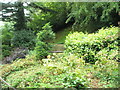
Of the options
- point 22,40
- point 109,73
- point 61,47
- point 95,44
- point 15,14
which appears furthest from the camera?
point 15,14

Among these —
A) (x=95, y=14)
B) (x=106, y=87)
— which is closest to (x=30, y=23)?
(x=95, y=14)

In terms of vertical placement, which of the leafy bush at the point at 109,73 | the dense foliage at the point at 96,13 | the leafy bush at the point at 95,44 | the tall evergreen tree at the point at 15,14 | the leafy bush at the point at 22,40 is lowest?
the leafy bush at the point at 109,73

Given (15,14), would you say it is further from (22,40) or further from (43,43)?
(43,43)

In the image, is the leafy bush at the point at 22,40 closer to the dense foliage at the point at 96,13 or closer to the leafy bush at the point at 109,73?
the dense foliage at the point at 96,13

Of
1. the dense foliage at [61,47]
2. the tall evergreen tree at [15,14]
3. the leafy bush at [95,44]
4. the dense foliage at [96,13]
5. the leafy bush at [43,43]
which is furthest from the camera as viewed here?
the tall evergreen tree at [15,14]

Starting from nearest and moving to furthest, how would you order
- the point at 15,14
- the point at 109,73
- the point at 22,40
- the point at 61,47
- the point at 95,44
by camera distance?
the point at 109,73, the point at 95,44, the point at 61,47, the point at 22,40, the point at 15,14

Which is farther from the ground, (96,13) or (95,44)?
(96,13)

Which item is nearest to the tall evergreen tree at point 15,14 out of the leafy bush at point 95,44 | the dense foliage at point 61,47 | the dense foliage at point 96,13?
the dense foliage at point 61,47

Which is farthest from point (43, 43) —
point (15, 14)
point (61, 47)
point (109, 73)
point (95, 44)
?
point (15, 14)

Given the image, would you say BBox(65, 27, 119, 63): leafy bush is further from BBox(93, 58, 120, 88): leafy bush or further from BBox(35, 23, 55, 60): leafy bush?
BBox(35, 23, 55, 60): leafy bush

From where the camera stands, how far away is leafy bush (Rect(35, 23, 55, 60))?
11.6 ft

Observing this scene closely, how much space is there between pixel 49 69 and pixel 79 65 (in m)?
0.60

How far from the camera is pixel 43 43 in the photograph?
11.7ft

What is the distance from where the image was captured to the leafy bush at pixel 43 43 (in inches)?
140
